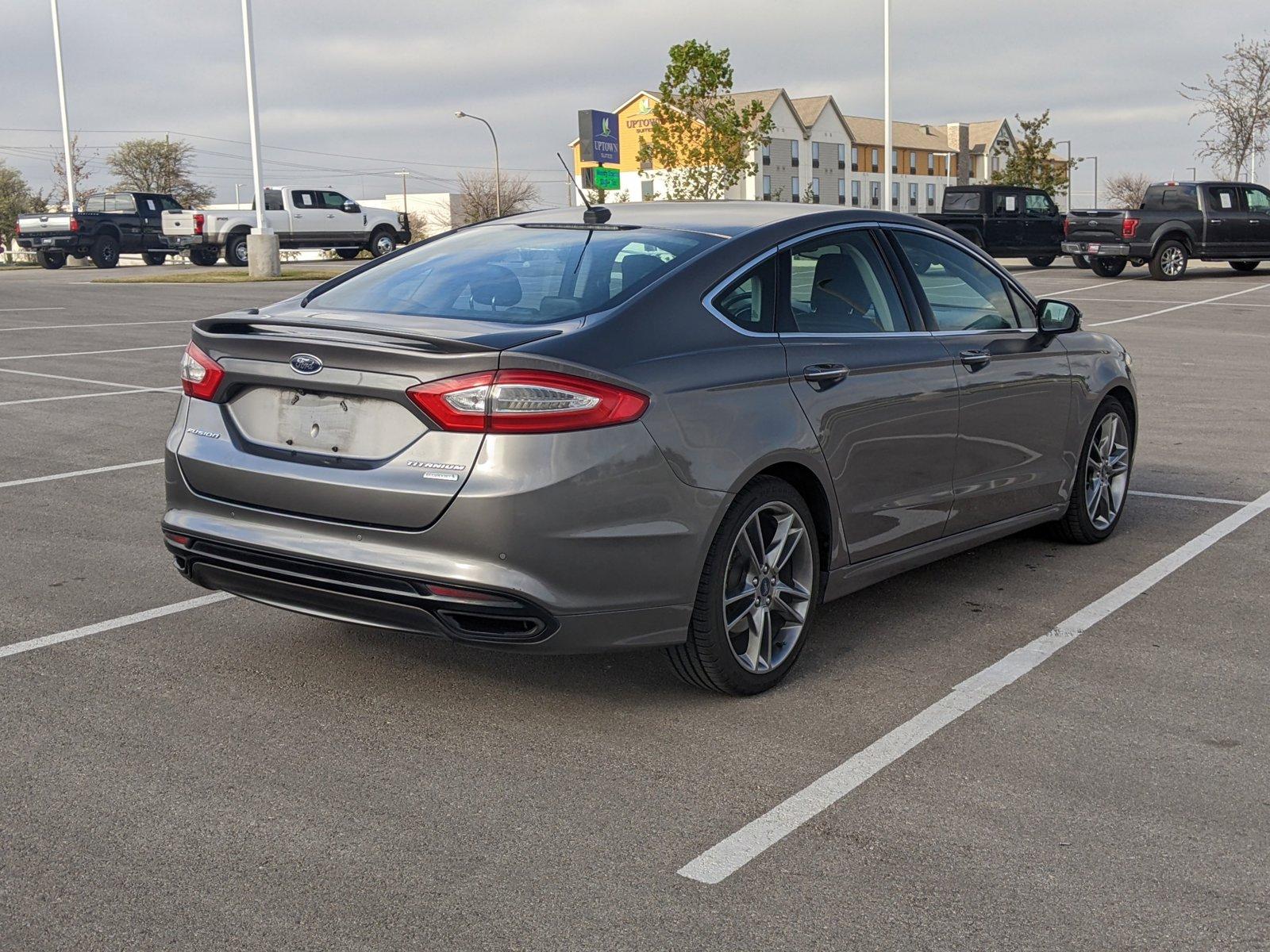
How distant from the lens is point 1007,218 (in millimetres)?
35844

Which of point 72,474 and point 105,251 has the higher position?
point 105,251

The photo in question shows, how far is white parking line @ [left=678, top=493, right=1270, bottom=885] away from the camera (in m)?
3.41

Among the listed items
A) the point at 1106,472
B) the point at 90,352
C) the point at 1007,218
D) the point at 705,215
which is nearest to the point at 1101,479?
the point at 1106,472

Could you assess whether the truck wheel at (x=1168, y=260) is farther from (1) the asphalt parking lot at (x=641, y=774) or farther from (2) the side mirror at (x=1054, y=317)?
(2) the side mirror at (x=1054, y=317)

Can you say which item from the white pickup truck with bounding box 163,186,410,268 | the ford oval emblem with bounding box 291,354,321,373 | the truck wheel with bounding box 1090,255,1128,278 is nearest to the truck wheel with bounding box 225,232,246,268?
the white pickup truck with bounding box 163,186,410,268

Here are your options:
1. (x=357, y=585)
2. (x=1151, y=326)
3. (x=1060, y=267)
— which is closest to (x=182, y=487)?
(x=357, y=585)

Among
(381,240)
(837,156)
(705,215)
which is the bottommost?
(705,215)

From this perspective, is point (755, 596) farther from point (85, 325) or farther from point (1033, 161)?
point (1033, 161)

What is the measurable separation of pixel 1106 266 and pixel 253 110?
20.7 m

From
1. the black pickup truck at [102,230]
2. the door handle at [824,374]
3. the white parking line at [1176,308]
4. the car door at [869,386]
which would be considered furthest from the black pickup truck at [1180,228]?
the door handle at [824,374]

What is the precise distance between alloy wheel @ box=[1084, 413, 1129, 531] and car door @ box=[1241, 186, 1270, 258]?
90.3ft

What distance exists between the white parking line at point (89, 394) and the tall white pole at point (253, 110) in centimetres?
2263

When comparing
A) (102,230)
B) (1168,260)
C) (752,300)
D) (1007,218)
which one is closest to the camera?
(752,300)

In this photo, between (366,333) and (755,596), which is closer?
(366,333)
